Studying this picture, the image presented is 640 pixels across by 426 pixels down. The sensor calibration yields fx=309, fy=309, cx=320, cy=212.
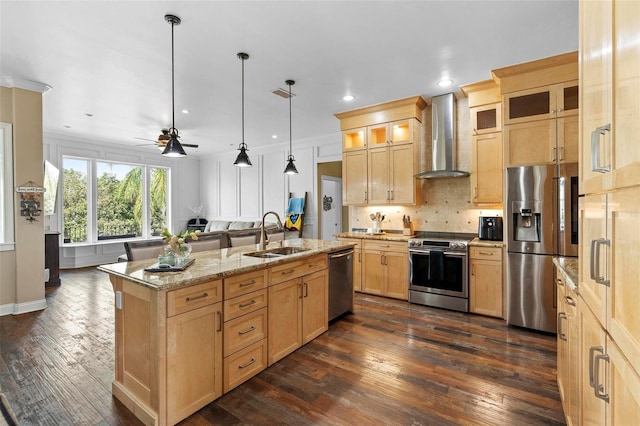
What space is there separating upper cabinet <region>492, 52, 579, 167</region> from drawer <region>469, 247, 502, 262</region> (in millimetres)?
1008

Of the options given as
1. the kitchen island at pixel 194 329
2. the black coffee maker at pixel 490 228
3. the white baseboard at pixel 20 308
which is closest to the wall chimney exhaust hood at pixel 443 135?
the black coffee maker at pixel 490 228

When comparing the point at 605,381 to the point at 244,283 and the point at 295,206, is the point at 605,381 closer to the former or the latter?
the point at 244,283

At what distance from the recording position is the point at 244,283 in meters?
2.32

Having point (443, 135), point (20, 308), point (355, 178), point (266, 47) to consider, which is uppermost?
point (266, 47)

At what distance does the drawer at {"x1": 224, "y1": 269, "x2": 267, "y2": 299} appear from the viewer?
7.20ft

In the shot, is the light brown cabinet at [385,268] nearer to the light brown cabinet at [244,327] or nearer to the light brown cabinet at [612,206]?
the light brown cabinet at [244,327]

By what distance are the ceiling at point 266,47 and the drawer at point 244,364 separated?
264 centimetres

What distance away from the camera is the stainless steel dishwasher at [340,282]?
3.47m

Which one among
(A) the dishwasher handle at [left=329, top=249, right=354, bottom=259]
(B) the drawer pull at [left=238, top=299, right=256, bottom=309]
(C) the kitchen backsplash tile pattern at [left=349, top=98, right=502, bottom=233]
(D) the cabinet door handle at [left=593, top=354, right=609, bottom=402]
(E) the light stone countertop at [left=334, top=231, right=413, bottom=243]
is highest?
(C) the kitchen backsplash tile pattern at [left=349, top=98, right=502, bottom=233]

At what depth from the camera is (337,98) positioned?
14.5ft

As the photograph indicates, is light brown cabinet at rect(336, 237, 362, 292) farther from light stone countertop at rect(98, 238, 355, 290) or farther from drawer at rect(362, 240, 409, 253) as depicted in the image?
light stone countertop at rect(98, 238, 355, 290)

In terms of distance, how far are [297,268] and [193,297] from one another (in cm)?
108

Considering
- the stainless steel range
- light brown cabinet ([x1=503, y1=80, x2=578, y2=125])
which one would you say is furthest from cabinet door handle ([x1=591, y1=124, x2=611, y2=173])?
the stainless steel range

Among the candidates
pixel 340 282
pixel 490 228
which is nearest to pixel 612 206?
pixel 340 282
